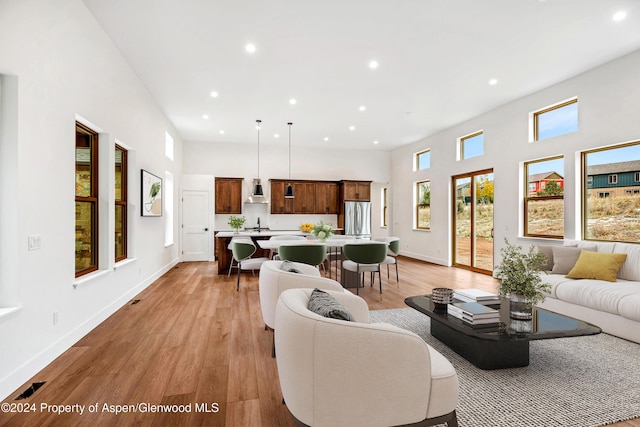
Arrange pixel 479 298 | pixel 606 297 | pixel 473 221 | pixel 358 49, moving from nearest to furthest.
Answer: pixel 479 298
pixel 606 297
pixel 358 49
pixel 473 221

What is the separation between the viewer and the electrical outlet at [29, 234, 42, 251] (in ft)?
8.05

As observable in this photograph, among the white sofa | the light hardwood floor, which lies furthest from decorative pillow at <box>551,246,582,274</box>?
the light hardwood floor

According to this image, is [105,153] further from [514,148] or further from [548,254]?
[514,148]

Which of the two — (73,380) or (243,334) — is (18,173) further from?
(243,334)

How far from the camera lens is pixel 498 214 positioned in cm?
632

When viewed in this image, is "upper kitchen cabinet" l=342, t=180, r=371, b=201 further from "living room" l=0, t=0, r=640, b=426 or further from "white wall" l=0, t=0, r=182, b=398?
"white wall" l=0, t=0, r=182, b=398

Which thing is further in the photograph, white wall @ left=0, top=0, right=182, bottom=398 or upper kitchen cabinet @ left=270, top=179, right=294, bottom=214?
upper kitchen cabinet @ left=270, top=179, right=294, bottom=214

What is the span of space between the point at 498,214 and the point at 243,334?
537cm

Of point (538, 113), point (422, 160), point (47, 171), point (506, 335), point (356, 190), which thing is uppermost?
point (538, 113)

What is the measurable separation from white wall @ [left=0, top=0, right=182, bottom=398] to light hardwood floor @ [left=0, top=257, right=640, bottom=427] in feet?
0.88

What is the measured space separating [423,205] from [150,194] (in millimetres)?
6741

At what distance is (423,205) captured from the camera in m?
8.98

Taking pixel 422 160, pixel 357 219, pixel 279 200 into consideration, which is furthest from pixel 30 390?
pixel 422 160

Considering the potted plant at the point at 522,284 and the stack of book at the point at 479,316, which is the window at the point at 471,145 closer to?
the potted plant at the point at 522,284
